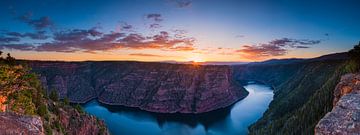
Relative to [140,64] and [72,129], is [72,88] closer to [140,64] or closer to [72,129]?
[140,64]

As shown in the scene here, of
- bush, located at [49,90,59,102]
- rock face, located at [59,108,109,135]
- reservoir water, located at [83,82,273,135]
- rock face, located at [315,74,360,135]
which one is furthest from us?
reservoir water, located at [83,82,273,135]

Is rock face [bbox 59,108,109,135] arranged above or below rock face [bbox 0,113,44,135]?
below

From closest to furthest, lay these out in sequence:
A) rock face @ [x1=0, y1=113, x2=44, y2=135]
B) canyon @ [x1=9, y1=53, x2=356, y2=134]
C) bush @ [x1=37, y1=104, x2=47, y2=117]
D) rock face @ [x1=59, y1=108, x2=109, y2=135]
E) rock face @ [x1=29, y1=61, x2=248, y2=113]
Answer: rock face @ [x1=0, y1=113, x2=44, y2=135], bush @ [x1=37, y1=104, x2=47, y2=117], rock face @ [x1=59, y1=108, x2=109, y2=135], canyon @ [x1=9, y1=53, x2=356, y2=134], rock face @ [x1=29, y1=61, x2=248, y2=113]

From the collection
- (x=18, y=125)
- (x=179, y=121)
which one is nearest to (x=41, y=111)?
(x=18, y=125)

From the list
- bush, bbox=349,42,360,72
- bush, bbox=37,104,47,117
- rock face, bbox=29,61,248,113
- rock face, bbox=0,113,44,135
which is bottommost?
rock face, bbox=29,61,248,113

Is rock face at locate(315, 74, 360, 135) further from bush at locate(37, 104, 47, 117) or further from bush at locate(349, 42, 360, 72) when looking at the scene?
bush at locate(349, 42, 360, 72)

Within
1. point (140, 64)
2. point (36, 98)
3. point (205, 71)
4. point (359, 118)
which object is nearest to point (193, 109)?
point (205, 71)

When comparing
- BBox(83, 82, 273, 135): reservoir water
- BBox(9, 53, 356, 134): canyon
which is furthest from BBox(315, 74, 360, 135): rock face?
BBox(9, 53, 356, 134): canyon
